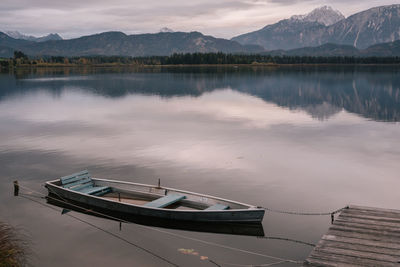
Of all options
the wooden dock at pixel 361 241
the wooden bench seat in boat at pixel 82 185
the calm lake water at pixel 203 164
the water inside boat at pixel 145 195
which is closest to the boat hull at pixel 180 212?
the water inside boat at pixel 145 195

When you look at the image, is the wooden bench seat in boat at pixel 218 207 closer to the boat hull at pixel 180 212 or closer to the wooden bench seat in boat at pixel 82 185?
the boat hull at pixel 180 212

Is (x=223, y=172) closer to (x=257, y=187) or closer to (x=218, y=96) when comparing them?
(x=257, y=187)

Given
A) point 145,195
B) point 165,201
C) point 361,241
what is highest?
point 361,241

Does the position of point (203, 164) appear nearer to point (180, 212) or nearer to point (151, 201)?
point (151, 201)

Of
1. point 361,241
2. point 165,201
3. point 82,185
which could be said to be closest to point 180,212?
point 165,201

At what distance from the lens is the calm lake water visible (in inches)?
744

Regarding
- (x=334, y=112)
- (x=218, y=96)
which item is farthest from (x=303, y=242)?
(x=218, y=96)

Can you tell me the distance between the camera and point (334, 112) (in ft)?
228

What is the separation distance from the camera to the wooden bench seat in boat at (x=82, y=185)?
79.9 feet

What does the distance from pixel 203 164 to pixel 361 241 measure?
60.7 ft

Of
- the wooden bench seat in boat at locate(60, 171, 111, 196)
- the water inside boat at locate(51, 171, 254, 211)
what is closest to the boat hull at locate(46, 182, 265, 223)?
the water inside boat at locate(51, 171, 254, 211)

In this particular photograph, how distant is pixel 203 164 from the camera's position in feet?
107

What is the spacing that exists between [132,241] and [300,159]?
19334 millimetres

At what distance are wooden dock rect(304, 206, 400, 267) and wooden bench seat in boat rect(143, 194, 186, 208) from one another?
352 inches
